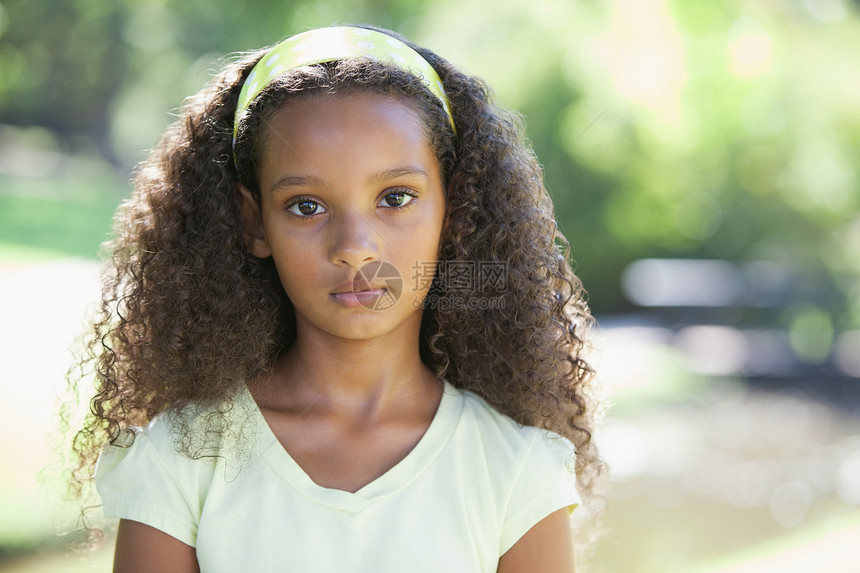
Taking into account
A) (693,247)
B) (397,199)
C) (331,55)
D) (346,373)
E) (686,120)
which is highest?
(686,120)

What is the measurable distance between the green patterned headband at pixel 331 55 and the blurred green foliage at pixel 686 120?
508 cm

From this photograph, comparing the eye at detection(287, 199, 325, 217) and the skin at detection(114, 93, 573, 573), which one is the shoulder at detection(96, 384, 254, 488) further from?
the eye at detection(287, 199, 325, 217)

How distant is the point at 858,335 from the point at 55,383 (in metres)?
6.34

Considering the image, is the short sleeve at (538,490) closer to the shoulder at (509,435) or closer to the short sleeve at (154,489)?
the shoulder at (509,435)

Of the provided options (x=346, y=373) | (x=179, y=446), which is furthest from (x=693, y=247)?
(x=179, y=446)

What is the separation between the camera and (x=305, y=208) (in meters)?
1.64

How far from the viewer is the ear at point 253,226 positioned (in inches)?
70.3

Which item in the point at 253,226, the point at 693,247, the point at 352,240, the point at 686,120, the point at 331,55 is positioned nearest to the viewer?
the point at 352,240

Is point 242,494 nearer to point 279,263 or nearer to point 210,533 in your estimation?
point 210,533

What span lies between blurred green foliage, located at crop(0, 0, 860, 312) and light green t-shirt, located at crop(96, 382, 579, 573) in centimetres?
516

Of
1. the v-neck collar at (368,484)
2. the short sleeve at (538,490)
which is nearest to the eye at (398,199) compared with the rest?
the v-neck collar at (368,484)

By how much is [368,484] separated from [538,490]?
1.09ft

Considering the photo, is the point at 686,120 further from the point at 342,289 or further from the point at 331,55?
the point at 342,289

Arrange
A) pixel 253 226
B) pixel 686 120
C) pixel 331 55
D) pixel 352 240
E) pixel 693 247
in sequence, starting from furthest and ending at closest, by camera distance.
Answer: pixel 693 247 < pixel 686 120 < pixel 253 226 < pixel 331 55 < pixel 352 240
